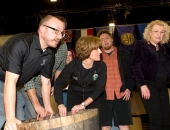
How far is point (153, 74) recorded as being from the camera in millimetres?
2826

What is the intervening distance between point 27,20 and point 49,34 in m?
8.04

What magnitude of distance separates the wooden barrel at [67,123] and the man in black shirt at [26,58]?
4.8 inches

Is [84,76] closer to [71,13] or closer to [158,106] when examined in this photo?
[158,106]

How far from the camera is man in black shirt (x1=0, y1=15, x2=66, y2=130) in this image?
1752 mm

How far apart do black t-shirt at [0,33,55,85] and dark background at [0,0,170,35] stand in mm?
5711

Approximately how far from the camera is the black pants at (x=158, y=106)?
2725 millimetres

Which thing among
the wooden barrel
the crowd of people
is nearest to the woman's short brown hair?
the crowd of people

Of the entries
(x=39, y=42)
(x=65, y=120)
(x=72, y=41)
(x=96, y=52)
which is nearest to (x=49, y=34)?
(x=39, y=42)

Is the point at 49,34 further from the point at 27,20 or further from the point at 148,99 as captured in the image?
the point at 27,20

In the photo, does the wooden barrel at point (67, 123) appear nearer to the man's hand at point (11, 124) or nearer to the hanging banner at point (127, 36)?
the man's hand at point (11, 124)

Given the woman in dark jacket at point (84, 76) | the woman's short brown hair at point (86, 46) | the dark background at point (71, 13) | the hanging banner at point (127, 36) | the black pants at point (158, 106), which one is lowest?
the black pants at point (158, 106)

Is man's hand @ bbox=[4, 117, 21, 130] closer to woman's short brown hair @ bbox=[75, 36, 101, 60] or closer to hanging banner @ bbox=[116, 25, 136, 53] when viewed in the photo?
woman's short brown hair @ bbox=[75, 36, 101, 60]

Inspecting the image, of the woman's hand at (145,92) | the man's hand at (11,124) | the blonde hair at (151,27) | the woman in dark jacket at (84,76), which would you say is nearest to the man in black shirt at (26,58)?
the man's hand at (11,124)

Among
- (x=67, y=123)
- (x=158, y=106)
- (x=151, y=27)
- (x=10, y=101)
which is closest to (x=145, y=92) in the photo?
(x=158, y=106)
